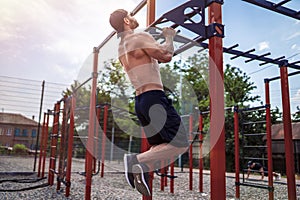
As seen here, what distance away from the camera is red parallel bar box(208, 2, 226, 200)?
1.61 m

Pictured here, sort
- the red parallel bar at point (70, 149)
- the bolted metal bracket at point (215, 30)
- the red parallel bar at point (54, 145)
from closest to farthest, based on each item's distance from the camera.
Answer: the bolted metal bracket at point (215, 30) → the red parallel bar at point (70, 149) → the red parallel bar at point (54, 145)

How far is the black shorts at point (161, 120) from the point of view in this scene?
164 centimetres

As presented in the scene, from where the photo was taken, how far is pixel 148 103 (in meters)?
1.71

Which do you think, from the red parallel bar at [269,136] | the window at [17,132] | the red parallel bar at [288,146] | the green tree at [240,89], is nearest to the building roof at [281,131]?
the green tree at [240,89]

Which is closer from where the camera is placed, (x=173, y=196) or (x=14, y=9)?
(x=173, y=196)

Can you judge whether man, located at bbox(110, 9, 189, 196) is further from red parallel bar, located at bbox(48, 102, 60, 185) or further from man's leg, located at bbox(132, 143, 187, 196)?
red parallel bar, located at bbox(48, 102, 60, 185)

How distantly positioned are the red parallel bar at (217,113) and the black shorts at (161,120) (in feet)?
0.59

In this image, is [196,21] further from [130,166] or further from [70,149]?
[70,149]

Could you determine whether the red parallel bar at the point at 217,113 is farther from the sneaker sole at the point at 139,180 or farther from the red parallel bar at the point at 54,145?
the red parallel bar at the point at 54,145

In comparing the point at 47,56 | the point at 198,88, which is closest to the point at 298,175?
the point at 198,88

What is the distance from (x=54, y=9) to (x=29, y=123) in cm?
1426

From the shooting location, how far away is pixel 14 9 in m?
6.31

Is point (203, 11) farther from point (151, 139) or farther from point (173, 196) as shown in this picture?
point (173, 196)

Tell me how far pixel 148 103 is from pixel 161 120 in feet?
0.46
